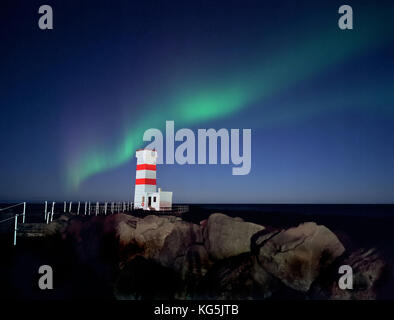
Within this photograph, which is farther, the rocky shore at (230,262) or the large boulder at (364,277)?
the rocky shore at (230,262)

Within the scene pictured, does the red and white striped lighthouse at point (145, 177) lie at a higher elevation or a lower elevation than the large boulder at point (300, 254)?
higher

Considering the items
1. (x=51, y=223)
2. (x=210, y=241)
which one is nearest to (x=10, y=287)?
(x=51, y=223)

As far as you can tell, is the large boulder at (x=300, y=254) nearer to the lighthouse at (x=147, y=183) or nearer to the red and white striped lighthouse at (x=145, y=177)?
the lighthouse at (x=147, y=183)

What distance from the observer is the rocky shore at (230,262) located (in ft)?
39.8

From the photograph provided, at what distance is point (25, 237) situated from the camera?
68.1 feet

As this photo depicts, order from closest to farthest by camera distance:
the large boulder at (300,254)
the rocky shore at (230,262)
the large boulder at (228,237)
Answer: the rocky shore at (230,262) < the large boulder at (300,254) < the large boulder at (228,237)

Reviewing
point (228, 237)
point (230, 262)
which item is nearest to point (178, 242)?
point (228, 237)

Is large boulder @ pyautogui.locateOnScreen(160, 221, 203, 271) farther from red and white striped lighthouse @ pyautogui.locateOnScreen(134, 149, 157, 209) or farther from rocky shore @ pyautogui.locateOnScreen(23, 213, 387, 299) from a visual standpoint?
red and white striped lighthouse @ pyautogui.locateOnScreen(134, 149, 157, 209)

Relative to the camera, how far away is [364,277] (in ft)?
37.6

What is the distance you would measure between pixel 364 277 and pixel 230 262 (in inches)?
183

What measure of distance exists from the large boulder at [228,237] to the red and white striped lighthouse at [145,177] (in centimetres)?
1004

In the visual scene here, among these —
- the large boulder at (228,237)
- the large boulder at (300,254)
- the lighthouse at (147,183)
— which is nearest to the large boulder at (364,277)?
the large boulder at (300,254)

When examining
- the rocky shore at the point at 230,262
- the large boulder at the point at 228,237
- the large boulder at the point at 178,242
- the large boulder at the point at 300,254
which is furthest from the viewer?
the large boulder at the point at 178,242
